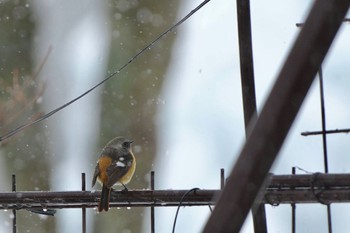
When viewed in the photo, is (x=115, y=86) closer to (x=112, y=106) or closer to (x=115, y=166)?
(x=112, y=106)

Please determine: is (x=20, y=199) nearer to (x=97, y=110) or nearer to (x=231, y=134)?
(x=97, y=110)

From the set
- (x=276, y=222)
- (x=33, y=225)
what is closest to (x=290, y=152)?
(x=276, y=222)

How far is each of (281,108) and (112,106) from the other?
13.3 ft

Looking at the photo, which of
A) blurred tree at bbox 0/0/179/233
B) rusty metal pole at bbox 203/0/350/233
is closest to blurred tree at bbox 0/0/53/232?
blurred tree at bbox 0/0/179/233

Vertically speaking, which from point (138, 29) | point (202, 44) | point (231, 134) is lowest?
point (231, 134)

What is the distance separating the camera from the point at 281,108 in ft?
2.17

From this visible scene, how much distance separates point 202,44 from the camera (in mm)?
6289

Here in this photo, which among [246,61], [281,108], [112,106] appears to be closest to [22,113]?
[112,106]

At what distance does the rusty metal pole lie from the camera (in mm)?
658

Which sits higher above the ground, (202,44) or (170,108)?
(202,44)

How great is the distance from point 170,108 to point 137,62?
538mm

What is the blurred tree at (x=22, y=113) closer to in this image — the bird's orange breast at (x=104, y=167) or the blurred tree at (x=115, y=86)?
the blurred tree at (x=115, y=86)

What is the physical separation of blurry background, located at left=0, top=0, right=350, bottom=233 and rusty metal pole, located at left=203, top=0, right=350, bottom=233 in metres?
3.27

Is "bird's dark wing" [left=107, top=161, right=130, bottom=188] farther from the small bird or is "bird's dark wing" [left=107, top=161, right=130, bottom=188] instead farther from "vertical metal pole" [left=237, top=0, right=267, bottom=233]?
"vertical metal pole" [left=237, top=0, right=267, bottom=233]
